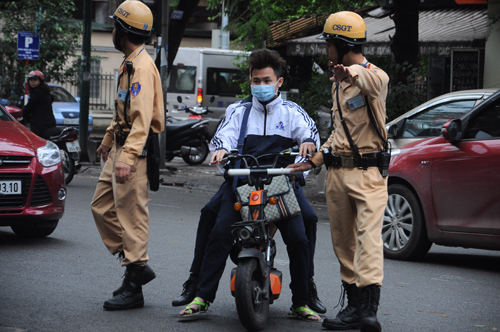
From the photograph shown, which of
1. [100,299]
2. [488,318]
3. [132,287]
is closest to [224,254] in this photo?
[132,287]

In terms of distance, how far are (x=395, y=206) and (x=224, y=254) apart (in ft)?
10.8

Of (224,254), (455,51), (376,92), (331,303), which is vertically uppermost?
(455,51)

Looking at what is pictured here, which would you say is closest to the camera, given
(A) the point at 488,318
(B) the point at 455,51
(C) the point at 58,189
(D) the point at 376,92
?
(D) the point at 376,92

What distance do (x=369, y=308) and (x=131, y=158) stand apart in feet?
5.83

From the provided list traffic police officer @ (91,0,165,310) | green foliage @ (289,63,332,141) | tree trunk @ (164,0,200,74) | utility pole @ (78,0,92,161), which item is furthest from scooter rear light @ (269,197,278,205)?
utility pole @ (78,0,92,161)

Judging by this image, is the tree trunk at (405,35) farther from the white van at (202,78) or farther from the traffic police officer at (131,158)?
the white van at (202,78)

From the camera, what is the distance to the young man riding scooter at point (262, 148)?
4.95 meters

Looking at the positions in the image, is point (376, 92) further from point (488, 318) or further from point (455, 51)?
point (455, 51)

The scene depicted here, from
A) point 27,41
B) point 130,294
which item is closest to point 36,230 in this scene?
point 130,294

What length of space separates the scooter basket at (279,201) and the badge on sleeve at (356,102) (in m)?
0.63

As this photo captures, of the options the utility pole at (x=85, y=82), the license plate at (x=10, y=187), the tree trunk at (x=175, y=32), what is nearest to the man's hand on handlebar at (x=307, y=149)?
the license plate at (x=10, y=187)

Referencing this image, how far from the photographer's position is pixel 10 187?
24.1 ft

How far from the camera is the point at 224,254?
4.97 meters

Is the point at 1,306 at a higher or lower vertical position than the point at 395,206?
lower
